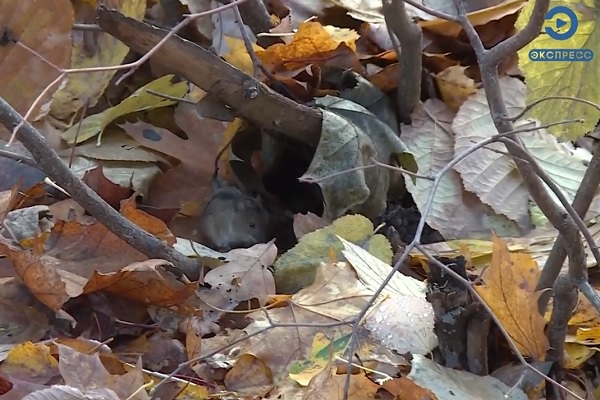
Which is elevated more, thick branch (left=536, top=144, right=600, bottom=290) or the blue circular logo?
the blue circular logo

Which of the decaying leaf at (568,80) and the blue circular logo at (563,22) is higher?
the blue circular logo at (563,22)

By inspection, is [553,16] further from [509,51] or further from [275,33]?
[275,33]

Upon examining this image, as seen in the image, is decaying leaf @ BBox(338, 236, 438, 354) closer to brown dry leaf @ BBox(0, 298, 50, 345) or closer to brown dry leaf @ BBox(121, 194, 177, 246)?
brown dry leaf @ BBox(121, 194, 177, 246)

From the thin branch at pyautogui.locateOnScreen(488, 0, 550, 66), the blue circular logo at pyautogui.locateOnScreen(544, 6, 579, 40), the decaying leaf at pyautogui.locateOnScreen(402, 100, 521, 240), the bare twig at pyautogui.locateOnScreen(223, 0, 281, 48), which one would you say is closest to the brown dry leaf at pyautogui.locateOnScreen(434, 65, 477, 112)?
the decaying leaf at pyautogui.locateOnScreen(402, 100, 521, 240)

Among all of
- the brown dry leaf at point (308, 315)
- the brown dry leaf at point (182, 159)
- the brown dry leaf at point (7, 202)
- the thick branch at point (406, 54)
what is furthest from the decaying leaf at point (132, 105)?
the brown dry leaf at point (308, 315)

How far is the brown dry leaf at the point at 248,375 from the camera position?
76 cm

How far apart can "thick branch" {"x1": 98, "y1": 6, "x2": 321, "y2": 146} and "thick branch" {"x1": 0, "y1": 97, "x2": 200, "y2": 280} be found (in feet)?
0.62

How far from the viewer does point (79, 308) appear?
0.84 m

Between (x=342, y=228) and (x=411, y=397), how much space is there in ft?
1.10

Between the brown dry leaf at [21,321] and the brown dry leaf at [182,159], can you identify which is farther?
the brown dry leaf at [182,159]

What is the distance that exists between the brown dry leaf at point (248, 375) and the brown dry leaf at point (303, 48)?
58cm

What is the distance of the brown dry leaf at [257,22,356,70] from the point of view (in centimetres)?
118

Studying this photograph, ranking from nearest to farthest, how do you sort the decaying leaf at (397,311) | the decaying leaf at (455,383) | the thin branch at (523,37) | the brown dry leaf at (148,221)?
the thin branch at (523,37), the decaying leaf at (455,383), the decaying leaf at (397,311), the brown dry leaf at (148,221)

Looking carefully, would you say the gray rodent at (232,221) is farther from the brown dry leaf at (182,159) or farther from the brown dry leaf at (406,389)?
the brown dry leaf at (406,389)
